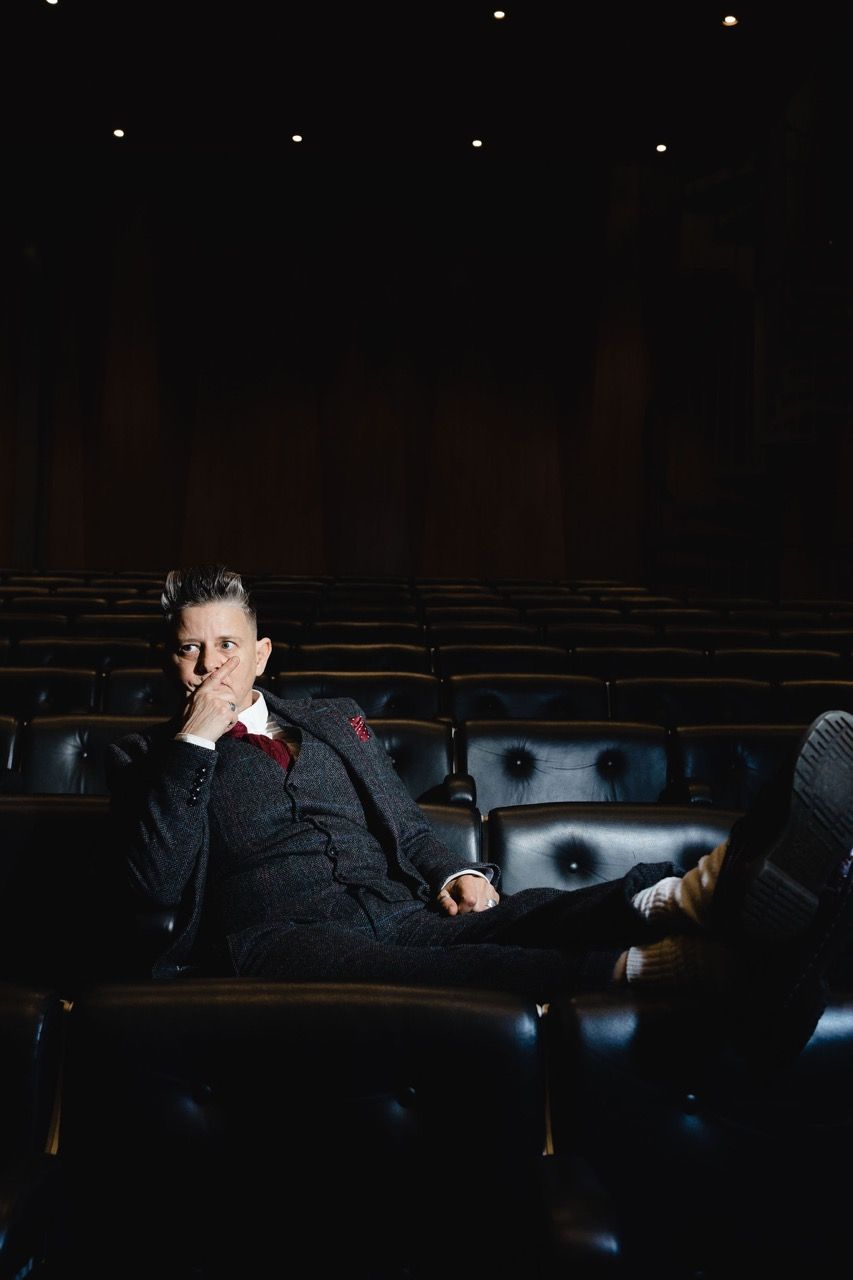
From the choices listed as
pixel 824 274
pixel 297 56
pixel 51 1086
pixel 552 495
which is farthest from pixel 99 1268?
pixel 552 495

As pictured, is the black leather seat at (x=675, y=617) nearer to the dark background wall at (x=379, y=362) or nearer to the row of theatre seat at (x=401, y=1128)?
the row of theatre seat at (x=401, y=1128)

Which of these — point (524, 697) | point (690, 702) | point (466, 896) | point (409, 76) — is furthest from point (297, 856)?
point (409, 76)

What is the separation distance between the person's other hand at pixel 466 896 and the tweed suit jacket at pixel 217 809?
2 centimetres

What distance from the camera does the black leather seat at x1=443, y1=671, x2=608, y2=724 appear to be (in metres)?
2.48

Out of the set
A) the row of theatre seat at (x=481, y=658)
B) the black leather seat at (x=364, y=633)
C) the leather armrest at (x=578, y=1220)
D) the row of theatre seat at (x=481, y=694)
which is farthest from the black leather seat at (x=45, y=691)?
the leather armrest at (x=578, y=1220)

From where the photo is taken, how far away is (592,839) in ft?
4.62

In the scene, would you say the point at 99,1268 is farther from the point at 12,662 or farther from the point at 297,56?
the point at 297,56

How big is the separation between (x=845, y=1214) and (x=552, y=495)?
28.1 feet

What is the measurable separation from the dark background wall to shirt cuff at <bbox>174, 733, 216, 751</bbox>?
21.4 ft

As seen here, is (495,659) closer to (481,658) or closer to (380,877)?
(481,658)

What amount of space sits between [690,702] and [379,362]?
6963 millimetres

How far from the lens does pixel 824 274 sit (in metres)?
6.21

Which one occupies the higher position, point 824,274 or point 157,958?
point 824,274

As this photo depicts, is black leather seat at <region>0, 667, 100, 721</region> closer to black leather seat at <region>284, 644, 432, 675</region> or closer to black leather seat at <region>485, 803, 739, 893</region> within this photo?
black leather seat at <region>284, 644, 432, 675</region>
